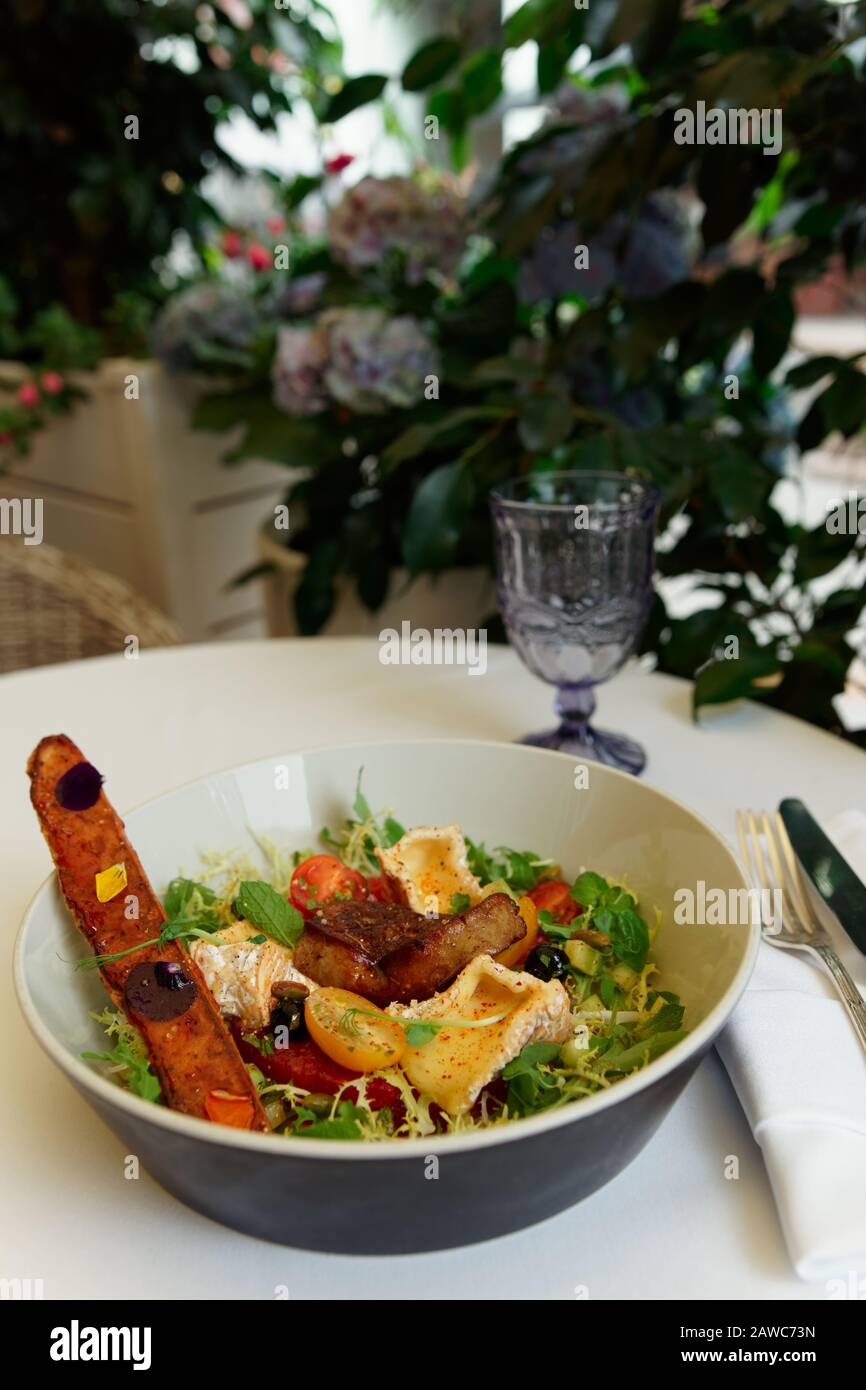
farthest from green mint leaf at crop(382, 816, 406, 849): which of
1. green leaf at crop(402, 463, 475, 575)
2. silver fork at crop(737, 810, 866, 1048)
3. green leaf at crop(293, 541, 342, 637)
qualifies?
green leaf at crop(293, 541, 342, 637)

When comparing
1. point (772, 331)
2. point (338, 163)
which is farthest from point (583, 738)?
point (338, 163)

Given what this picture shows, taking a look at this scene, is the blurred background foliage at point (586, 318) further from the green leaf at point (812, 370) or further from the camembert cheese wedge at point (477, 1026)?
the camembert cheese wedge at point (477, 1026)

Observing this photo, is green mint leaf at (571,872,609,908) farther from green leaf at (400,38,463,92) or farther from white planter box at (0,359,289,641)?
white planter box at (0,359,289,641)

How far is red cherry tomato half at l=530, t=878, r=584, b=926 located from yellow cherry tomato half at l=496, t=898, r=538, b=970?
1 cm

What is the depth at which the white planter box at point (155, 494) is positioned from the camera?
2576 mm

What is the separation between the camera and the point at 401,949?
0.59m

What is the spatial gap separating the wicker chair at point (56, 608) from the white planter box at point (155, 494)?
936mm

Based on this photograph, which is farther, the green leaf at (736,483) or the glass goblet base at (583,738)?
the green leaf at (736,483)

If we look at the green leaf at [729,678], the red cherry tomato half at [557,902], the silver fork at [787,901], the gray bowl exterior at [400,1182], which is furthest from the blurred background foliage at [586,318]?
the gray bowl exterior at [400,1182]

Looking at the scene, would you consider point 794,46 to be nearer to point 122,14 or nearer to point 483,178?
point 483,178

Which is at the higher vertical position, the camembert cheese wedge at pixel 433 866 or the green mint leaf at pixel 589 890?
the camembert cheese wedge at pixel 433 866

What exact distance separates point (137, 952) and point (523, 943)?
0.20m

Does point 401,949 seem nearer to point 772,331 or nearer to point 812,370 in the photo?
point 812,370
